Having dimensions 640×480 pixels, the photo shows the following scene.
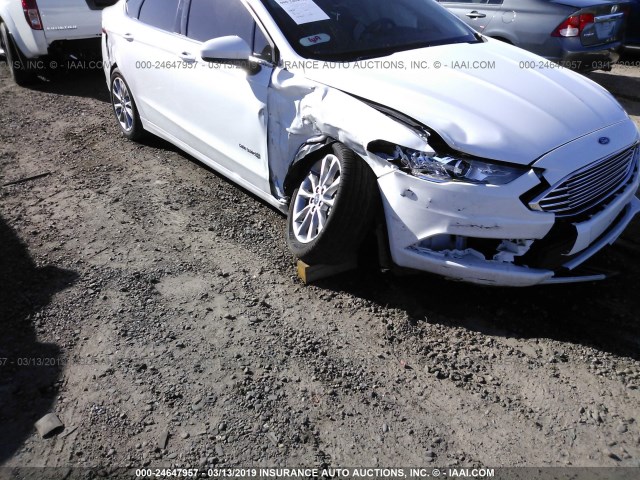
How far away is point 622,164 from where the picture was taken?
11.4 feet

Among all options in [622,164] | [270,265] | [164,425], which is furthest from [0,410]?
[622,164]

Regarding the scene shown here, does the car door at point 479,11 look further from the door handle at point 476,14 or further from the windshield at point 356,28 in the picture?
the windshield at point 356,28

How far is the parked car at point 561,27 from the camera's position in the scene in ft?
22.9

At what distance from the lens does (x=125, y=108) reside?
5957mm

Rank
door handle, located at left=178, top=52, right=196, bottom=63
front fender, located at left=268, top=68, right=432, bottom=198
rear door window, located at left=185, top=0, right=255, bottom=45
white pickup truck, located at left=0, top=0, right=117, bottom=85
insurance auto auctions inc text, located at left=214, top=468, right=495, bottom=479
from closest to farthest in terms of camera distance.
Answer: insurance auto auctions inc text, located at left=214, top=468, right=495, bottom=479
front fender, located at left=268, top=68, right=432, bottom=198
rear door window, located at left=185, top=0, right=255, bottom=45
door handle, located at left=178, top=52, right=196, bottom=63
white pickup truck, located at left=0, top=0, right=117, bottom=85

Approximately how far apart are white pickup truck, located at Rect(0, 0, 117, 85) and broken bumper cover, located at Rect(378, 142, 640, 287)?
6.31 m

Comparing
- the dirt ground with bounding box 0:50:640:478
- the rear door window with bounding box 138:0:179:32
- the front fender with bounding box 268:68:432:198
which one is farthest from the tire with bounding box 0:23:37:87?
the front fender with bounding box 268:68:432:198

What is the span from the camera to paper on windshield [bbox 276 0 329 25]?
392cm

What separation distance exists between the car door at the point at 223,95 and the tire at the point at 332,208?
0.48 metres

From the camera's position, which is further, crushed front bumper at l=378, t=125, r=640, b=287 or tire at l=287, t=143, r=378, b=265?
tire at l=287, t=143, r=378, b=265

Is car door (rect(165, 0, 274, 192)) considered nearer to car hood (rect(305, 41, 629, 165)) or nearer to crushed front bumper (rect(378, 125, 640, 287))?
car hood (rect(305, 41, 629, 165))

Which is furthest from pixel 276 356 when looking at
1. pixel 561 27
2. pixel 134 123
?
pixel 561 27

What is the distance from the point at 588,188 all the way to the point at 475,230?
67cm

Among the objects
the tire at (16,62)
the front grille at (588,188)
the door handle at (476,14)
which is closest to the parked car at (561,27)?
the door handle at (476,14)
